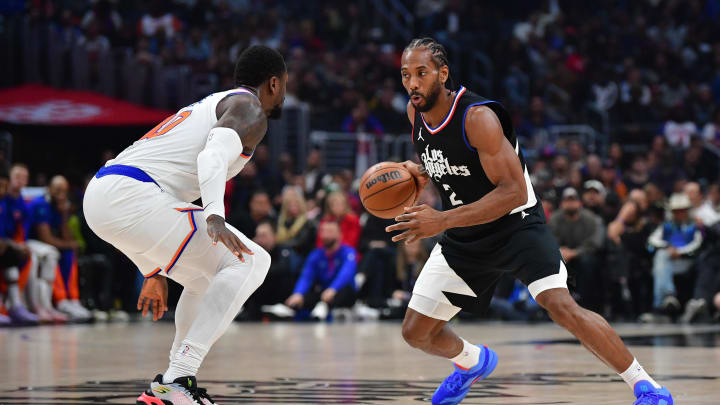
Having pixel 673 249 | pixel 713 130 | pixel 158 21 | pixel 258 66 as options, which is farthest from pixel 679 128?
pixel 258 66

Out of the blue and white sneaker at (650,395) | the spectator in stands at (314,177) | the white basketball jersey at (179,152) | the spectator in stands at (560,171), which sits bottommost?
the spectator in stands at (314,177)

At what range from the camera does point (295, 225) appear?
14531 mm

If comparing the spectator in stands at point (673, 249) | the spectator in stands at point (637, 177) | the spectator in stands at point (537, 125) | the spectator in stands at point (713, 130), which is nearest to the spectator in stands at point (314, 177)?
the spectator in stands at point (537, 125)

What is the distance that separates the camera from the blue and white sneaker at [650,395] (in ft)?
16.6

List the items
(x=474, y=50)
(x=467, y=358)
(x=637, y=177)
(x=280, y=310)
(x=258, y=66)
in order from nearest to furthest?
1. (x=258, y=66)
2. (x=467, y=358)
3. (x=280, y=310)
4. (x=637, y=177)
5. (x=474, y=50)

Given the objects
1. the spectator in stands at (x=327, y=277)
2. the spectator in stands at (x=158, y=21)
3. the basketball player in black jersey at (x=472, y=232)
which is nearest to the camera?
the basketball player in black jersey at (x=472, y=232)

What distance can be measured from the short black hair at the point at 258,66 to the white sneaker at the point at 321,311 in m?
8.47

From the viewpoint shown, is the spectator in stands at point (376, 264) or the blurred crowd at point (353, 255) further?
the spectator in stands at point (376, 264)

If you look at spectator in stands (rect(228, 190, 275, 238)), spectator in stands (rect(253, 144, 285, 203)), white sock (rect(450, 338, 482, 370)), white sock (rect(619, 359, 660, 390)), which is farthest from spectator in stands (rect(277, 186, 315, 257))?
white sock (rect(619, 359, 660, 390))

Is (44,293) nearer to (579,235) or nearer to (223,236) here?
(579,235)

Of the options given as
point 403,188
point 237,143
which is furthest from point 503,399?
point 237,143

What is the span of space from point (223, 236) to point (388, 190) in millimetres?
1409

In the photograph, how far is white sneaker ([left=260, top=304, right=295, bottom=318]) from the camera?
14.0 metres

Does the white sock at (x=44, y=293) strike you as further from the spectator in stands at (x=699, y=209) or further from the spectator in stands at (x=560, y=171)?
the spectator in stands at (x=699, y=209)
